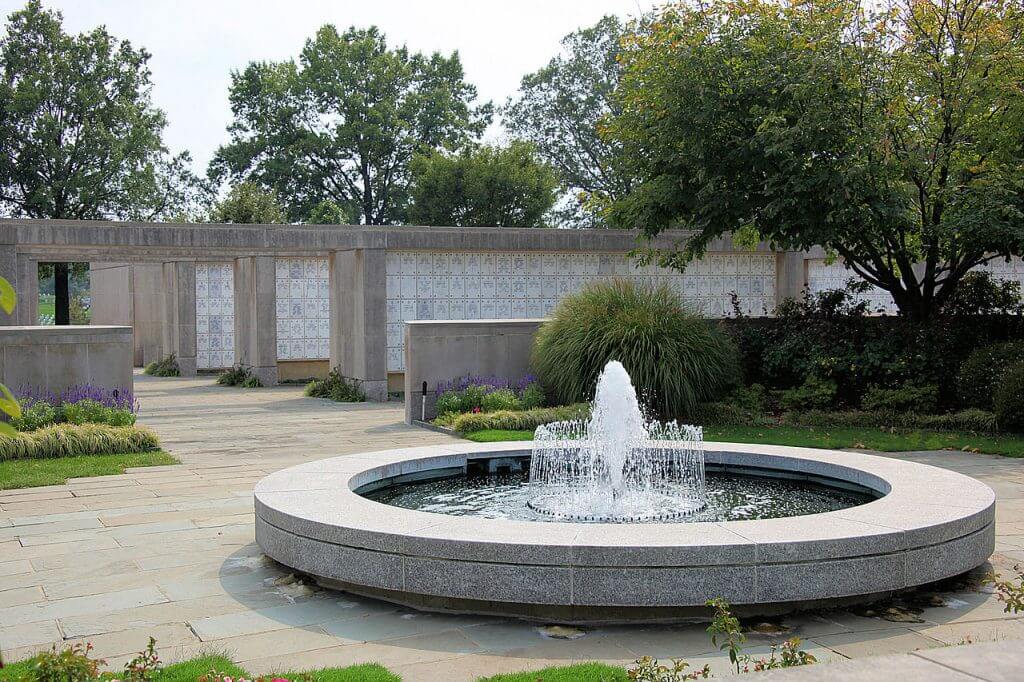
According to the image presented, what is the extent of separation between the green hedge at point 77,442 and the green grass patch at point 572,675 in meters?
8.05

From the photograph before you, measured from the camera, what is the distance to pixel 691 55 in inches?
559

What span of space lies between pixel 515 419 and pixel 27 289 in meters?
13.3

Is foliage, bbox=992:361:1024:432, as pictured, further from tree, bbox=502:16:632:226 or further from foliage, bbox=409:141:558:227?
tree, bbox=502:16:632:226

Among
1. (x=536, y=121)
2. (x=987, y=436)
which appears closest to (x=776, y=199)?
(x=987, y=436)

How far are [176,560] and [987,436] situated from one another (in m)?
9.99

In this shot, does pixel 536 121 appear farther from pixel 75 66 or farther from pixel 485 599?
pixel 485 599

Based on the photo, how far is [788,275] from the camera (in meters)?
20.8

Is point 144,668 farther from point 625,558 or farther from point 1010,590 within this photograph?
point 1010,590

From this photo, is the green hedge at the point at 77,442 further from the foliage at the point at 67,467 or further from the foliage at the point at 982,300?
the foliage at the point at 982,300

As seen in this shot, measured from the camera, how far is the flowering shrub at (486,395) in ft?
45.7

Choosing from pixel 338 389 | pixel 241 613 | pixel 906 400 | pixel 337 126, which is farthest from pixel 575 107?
pixel 241 613

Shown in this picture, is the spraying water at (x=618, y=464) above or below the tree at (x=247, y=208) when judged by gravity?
below

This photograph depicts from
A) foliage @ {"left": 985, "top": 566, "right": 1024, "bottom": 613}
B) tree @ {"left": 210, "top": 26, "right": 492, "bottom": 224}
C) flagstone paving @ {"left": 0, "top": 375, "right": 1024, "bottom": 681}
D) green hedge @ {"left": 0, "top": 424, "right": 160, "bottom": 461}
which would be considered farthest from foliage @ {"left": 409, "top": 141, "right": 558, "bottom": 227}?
foliage @ {"left": 985, "top": 566, "right": 1024, "bottom": 613}

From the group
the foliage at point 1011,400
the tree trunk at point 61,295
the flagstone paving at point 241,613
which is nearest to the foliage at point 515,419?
Result: the flagstone paving at point 241,613
